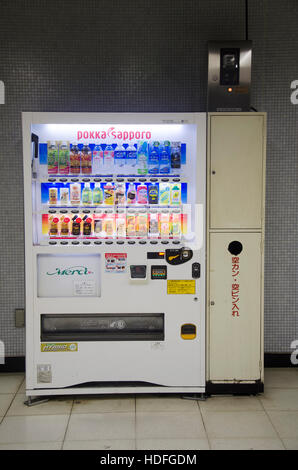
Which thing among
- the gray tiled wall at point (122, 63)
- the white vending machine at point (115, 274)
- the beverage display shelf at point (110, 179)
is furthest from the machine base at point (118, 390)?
the beverage display shelf at point (110, 179)

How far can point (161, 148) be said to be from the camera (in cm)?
348

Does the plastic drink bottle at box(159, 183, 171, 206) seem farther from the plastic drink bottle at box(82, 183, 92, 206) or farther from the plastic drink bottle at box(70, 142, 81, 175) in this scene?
the plastic drink bottle at box(70, 142, 81, 175)

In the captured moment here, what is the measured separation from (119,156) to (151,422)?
1.98 metres

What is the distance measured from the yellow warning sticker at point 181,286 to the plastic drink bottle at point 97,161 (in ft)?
3.42

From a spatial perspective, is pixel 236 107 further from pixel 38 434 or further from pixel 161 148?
pixel 38 434

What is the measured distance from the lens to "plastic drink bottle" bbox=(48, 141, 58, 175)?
11.3 ft

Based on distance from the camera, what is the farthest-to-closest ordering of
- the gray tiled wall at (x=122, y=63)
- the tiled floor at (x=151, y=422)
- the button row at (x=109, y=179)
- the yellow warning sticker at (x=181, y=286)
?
the gray tiled wall at (x=122, y=63) < the yellow warning sticker at (x=181, y=286) < the button row at (x=109, y=179) < the tiled floor at (x=151, y=422)

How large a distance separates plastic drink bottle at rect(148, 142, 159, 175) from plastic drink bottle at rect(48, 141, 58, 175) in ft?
2.37

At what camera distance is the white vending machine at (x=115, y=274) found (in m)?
3.41

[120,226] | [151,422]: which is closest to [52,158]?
[120,226]

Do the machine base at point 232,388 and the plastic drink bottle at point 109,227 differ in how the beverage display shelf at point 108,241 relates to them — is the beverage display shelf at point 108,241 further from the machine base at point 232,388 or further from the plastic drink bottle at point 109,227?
the machine base at point 232,388

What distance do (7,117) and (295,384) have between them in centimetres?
340

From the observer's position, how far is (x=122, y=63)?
397 cm

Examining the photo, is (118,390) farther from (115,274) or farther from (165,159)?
(165,159)
